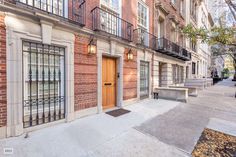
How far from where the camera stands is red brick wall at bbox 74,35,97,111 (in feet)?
18.8

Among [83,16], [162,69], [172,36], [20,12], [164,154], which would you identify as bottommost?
[164,154]

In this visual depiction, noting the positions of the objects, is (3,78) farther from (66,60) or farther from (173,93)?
(173,93)

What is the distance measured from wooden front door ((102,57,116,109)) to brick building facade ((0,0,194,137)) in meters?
0.04

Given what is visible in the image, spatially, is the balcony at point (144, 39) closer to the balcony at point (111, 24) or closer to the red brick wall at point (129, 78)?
the balcony at point (111, 24)

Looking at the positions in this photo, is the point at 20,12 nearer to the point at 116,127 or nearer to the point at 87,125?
the point at 87,125

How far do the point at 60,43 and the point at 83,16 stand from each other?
153 centimetres

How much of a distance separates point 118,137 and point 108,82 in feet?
11.3

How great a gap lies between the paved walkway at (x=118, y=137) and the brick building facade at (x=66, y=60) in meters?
0.54

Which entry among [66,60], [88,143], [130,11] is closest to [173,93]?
[130,11]

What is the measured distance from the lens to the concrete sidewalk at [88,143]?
353cm

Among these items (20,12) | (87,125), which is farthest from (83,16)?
(87,125)

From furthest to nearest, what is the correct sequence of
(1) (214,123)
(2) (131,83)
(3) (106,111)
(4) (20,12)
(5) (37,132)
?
1. (2) (131,83)
2. (3) (106,111)
3. (1) (214,123)
4. (5) (37,132)
5. (4) (20,12)

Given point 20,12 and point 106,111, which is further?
point 106,111

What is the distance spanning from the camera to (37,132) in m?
4.43
